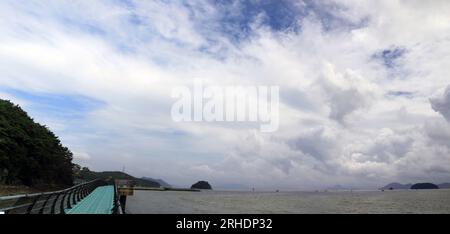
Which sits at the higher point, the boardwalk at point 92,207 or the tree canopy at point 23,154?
the tree canopy at point 23,154

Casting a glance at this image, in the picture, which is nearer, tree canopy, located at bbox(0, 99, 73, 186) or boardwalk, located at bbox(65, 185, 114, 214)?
boardwalk, located at bbox(65, 185, 114, 214)

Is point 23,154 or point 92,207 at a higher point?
point 23,154

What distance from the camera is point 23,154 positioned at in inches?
2093

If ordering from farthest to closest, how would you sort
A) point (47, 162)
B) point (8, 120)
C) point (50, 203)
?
1. point (47, 162)
2. point (8, 120)
3. point (50, 203)

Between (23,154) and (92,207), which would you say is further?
(23,154)

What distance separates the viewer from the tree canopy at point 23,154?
49078mm

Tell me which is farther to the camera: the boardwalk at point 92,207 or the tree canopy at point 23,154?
the tree canopy at point 23,154

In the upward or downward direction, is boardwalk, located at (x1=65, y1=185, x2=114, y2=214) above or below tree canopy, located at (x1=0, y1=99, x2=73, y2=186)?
below

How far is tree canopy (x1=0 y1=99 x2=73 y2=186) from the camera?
49078mm
